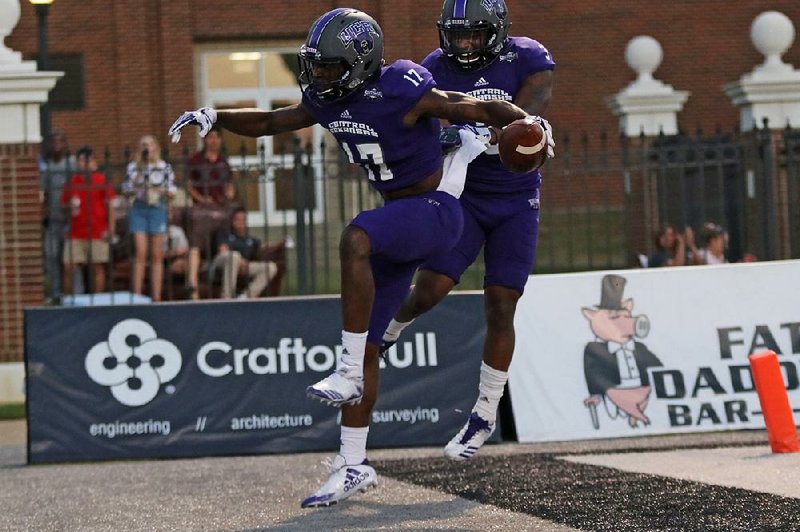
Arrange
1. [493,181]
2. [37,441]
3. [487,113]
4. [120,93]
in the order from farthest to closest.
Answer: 1. [120,93]
2. [37,441]
3. [493,181]
4. [487,113]

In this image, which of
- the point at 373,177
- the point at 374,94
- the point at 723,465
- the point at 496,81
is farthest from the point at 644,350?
the point at 374,94

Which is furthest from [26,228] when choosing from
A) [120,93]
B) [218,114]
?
[120,93]

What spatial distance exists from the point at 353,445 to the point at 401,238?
37.3 inches

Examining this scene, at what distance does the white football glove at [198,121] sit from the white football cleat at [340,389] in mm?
1279

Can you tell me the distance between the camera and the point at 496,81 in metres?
7.75

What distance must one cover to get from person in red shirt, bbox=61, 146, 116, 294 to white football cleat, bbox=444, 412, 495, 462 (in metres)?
5.77

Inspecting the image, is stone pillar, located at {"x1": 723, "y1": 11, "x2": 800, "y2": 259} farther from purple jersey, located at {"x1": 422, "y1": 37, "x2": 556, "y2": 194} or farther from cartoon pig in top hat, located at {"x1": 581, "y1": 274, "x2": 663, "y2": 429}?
purple jersey, located at {"x1": 422, "y1": 37, "x2": 556, "y2": 194}

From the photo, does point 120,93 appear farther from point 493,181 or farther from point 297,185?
point 493,181

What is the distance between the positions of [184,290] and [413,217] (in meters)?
6.86

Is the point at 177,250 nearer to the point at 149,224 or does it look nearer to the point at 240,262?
the point at 149,224

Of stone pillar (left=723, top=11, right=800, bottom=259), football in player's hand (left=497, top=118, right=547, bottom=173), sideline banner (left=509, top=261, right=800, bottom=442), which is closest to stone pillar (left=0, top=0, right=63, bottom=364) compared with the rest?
sideline banner (left=509, top=261, right=800, bottom=442)

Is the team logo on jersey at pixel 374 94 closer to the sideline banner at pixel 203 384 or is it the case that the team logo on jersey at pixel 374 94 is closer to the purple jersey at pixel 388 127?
the purple jersey at pixel 388 127

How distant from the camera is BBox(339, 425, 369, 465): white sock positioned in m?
6.84

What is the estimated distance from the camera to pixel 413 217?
22.2 feet
